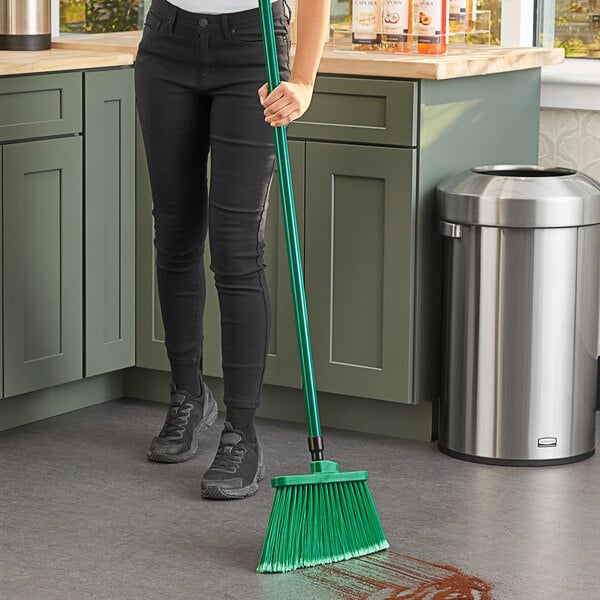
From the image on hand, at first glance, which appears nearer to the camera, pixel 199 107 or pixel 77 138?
pixel 199 107

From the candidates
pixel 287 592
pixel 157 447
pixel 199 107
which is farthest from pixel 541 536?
pixel 199 107

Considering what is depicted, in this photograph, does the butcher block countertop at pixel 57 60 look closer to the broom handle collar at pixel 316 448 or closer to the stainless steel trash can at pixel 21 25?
the stainless steel trash can at pixel 21 25

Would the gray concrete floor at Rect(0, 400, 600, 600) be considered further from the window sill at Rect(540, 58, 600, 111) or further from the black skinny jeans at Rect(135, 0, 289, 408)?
the window sill at Rect(540, 58, 600, 111)

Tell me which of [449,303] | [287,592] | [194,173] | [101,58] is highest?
[101,58]

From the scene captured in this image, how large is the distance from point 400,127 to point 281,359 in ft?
2.10

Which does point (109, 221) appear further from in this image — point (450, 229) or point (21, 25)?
point (450, 229)

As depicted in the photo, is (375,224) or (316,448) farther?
(375,224)

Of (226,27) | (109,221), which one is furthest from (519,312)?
(109,221)

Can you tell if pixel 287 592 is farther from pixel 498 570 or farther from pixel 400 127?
pixel 400 127

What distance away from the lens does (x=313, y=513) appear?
229cm

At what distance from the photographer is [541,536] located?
2496mm

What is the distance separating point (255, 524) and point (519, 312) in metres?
0.76

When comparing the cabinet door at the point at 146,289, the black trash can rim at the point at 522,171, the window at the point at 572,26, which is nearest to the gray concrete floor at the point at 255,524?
the cabinet door at the point at 146,289

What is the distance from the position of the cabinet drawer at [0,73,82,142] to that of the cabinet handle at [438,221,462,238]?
866mm
